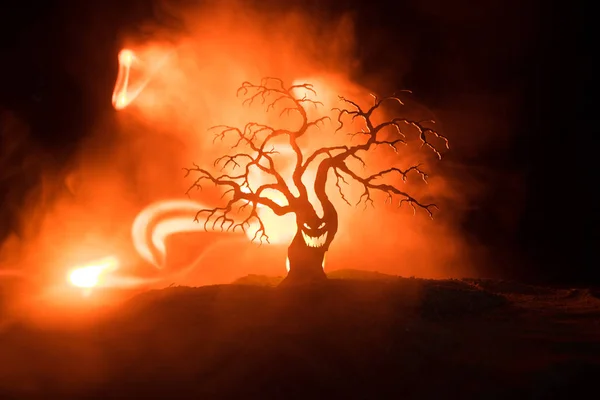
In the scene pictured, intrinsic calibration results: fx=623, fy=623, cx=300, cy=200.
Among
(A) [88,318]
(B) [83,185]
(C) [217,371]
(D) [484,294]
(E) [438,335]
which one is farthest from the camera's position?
(B) [83,185]

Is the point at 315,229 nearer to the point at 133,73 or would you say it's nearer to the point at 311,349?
the point at 311,349

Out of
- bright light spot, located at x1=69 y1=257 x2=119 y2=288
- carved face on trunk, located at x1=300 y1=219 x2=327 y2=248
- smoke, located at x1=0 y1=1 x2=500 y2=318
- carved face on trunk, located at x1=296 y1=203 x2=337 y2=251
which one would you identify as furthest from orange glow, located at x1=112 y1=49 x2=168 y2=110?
carved face on trunk, located at x1=300 y1=219 x2=327 y2=248

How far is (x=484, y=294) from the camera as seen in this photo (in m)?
11.0

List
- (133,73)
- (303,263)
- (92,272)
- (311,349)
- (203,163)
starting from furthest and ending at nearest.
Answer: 1. (203,163)
2. (133,73)
3. (92,272)
4. (303,263)
5. (311,349)

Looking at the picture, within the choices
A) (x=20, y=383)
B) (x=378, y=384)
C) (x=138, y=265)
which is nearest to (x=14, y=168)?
(x=138, y=265)

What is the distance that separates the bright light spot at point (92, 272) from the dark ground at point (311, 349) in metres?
5.47

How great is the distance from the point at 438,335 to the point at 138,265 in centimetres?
1055

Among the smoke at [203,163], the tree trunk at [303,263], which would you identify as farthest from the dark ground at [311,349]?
the smoke at [203,163]

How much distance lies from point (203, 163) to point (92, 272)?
Answer: 4181 mm

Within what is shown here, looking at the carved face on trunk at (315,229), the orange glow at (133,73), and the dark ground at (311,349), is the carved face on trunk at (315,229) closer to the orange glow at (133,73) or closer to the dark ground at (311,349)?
the dark ground at (311,349)

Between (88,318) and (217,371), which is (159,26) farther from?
(217,371)

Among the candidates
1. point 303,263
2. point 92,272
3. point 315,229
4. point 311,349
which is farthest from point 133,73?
point 311,349

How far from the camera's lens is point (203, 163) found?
686 inches

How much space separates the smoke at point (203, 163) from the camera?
56.2ft
